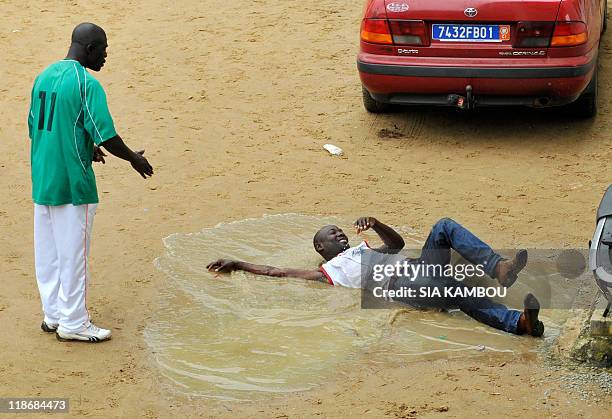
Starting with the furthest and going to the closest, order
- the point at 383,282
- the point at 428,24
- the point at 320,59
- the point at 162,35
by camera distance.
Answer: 1. the point at 162,35
2. the point at 320,59
3. the point at 428,24
4. the point at 383,282

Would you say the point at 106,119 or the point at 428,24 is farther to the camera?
the point at 428,24

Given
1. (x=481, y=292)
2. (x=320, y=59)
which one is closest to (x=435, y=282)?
(x=481, y=292)

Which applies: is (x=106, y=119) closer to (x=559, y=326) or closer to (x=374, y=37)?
(x=559, y=326)

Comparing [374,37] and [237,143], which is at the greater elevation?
[374,37]

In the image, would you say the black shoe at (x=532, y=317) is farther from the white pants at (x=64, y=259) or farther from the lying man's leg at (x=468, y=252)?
the white pants at (x=64, y=259)

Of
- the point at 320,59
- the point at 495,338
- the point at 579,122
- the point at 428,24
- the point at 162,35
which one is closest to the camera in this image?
the point at 495,338

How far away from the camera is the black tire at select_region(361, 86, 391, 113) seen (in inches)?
390

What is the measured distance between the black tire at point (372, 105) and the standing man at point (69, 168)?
4.00 meters

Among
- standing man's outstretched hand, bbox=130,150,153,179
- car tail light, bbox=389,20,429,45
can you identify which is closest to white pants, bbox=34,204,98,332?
standing man's outstretched hand, bbox=130,150,153,179

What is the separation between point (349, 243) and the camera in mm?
7574

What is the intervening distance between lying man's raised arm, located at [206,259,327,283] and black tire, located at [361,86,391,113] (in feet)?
10.7

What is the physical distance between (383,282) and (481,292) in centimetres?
62
